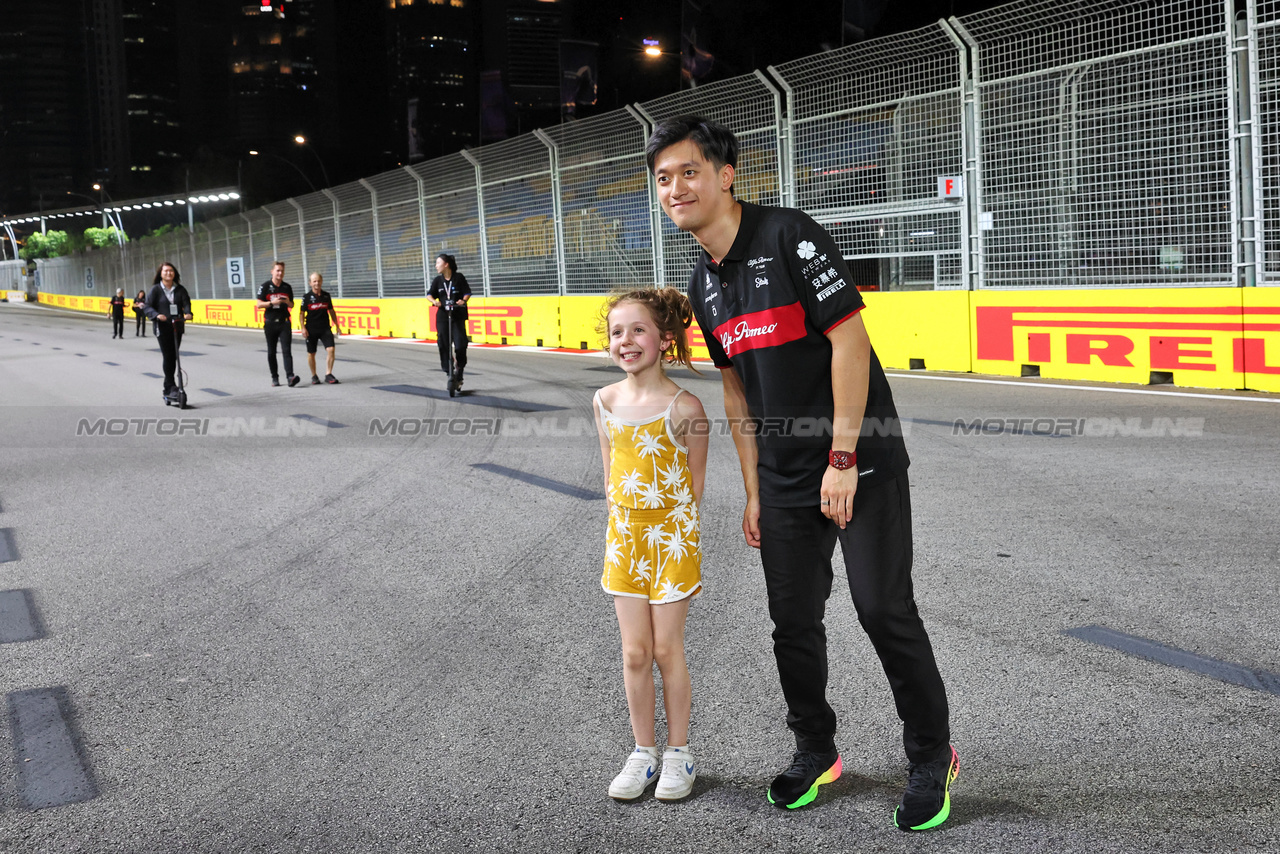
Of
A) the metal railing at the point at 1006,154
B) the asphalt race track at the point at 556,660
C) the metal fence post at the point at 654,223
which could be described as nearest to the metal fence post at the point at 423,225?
the metal railing at the point at 1006,154

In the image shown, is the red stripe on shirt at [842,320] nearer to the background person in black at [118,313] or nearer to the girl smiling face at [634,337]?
the girl smiling face at [634,337]

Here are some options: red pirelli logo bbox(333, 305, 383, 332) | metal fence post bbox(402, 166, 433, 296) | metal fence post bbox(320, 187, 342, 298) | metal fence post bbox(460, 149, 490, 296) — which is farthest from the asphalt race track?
metal fence post bbox(320, 187, 342, 298)

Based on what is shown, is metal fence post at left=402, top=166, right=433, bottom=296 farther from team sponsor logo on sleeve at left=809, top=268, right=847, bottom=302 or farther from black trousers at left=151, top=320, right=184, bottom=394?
team sponsor logo on sleeve at left=809, top=268, right=847, bottom=302

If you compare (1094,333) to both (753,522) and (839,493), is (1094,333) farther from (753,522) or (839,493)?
(839,493)

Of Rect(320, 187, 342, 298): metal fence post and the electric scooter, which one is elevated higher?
Rect(320, 187, 342, 298): metal fence post

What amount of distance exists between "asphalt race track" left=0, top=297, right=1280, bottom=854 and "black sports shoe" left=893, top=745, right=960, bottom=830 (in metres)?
0.04

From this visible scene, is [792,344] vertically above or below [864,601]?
above

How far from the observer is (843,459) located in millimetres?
2760

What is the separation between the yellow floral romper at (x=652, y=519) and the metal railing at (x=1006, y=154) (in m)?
10.5

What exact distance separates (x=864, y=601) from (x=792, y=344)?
0.67 meters

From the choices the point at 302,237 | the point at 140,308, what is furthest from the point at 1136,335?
the point at 302,237

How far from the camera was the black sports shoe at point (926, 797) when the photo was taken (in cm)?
283

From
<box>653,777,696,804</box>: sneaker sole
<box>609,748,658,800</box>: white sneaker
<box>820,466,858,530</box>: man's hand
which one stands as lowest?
<box>653,777,696,804</box>: sneaker sole

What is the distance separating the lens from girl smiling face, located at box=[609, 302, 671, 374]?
121 inches
